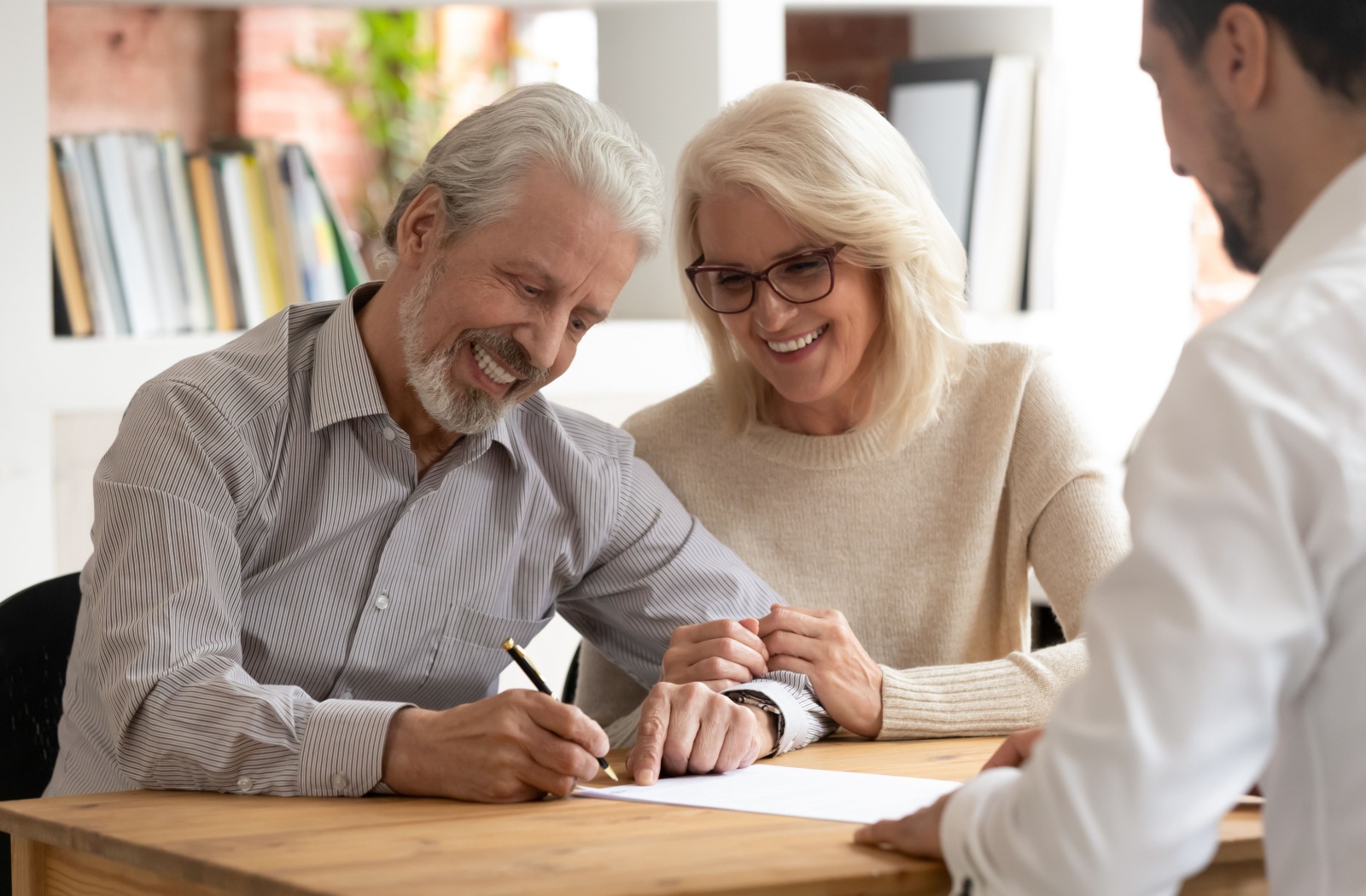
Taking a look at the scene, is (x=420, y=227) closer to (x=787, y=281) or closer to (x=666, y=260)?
(x=787, y=281)

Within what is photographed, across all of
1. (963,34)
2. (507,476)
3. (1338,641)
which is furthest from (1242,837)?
(963,34)

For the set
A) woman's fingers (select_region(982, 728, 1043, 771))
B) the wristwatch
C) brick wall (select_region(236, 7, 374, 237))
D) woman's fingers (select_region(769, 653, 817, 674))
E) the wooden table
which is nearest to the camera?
the wooden table

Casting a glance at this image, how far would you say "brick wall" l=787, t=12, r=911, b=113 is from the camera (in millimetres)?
3467

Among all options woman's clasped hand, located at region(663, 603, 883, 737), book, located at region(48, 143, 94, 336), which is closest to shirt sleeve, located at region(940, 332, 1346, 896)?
woman's clasped hand, located at region(663, 603, 883, 737)

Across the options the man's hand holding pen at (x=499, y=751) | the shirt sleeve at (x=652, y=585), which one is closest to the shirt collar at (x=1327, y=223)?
the man's hand holding pen at (x=499, y=751)

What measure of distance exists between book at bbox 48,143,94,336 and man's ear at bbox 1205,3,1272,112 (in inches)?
85.1

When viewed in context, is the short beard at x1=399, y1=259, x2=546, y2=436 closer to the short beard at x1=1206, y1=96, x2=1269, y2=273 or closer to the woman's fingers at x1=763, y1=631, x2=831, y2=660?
the woman's fingers at x1=763, y1=631, x2=831, y2=660

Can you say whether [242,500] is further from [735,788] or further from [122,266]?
[122,266]

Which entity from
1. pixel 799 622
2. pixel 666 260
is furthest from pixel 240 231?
pixel 799 622

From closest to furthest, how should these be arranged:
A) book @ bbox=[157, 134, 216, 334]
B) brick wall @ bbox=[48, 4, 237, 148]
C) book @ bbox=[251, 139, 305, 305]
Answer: book @ bbox=[157, 134, 216, 334] < book @ bbox=[251, 139, 305, 305] < brick wall @ bbox=[48, 4, 237, 148]

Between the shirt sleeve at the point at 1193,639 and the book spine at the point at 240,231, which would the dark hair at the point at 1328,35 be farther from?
the book spine at the point at 240,231

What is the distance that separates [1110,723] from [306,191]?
2.34 metres

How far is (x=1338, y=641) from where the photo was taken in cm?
89

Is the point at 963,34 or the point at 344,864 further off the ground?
the point at 963,34
